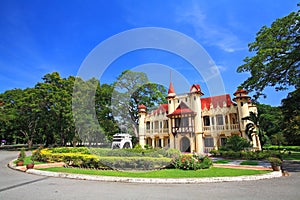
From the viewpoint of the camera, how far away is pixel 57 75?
30641 mm

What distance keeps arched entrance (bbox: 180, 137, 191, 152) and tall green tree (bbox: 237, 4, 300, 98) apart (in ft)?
38.6

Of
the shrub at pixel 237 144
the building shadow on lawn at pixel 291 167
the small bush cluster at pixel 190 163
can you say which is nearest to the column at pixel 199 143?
the shrub at pixel 237 144

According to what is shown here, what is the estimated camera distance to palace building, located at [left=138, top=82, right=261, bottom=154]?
21859 mm

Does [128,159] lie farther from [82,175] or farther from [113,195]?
[113,195]

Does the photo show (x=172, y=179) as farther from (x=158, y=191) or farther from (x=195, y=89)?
(x=195, y=89)

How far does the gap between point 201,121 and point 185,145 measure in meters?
3.83

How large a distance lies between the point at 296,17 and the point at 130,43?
11210mm

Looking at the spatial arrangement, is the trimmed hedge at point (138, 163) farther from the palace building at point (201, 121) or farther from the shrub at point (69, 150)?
the palace building at point (201, 121)

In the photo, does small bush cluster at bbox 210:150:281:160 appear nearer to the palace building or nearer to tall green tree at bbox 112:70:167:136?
the palace building

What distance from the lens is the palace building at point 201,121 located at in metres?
21.9

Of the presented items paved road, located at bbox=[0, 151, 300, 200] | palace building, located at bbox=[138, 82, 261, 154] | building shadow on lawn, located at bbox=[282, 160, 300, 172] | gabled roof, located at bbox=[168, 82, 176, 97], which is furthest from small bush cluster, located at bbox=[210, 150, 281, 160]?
gabled roof, located at bbox=[168, 82, 176, 97]

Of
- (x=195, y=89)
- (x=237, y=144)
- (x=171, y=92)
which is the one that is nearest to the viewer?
(x=237, y=144)

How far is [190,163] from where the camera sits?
10.8 m

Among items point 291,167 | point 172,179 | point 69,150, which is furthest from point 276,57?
point 69,150
